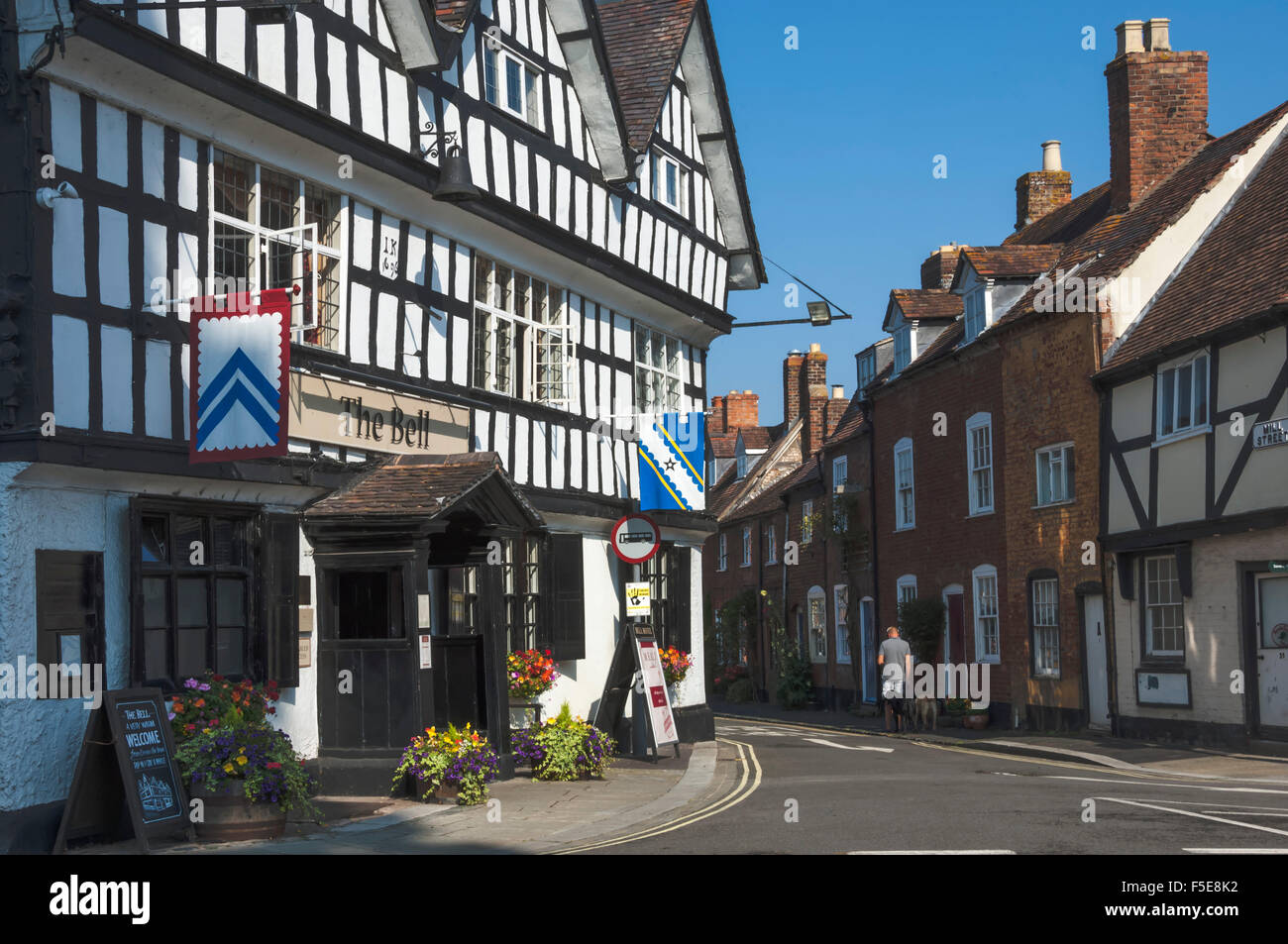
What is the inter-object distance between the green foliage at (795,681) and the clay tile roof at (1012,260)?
14914 mm

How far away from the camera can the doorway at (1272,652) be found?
19531 mm

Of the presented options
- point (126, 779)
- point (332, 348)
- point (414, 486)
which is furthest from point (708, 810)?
point (332, 348)

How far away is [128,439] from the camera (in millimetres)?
11773

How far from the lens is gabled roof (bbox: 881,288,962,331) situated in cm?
3328

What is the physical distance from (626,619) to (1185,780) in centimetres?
803

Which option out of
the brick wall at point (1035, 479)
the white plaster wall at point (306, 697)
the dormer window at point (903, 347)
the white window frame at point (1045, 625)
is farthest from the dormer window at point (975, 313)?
the white plaster wall at point (306, 697)

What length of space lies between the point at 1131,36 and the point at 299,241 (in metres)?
19.2

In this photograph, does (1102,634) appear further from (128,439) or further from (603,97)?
(128,439)

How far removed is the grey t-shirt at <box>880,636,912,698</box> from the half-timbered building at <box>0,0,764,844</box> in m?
5.86

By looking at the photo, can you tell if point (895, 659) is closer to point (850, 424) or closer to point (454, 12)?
point (850, 424)

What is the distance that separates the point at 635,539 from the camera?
18141 millimetres

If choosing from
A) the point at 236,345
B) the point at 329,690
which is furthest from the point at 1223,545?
the point at 236,345

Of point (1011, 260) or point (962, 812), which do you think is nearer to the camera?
point (962, 812)

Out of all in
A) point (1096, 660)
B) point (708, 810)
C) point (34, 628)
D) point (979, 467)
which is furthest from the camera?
point (979, 467)
